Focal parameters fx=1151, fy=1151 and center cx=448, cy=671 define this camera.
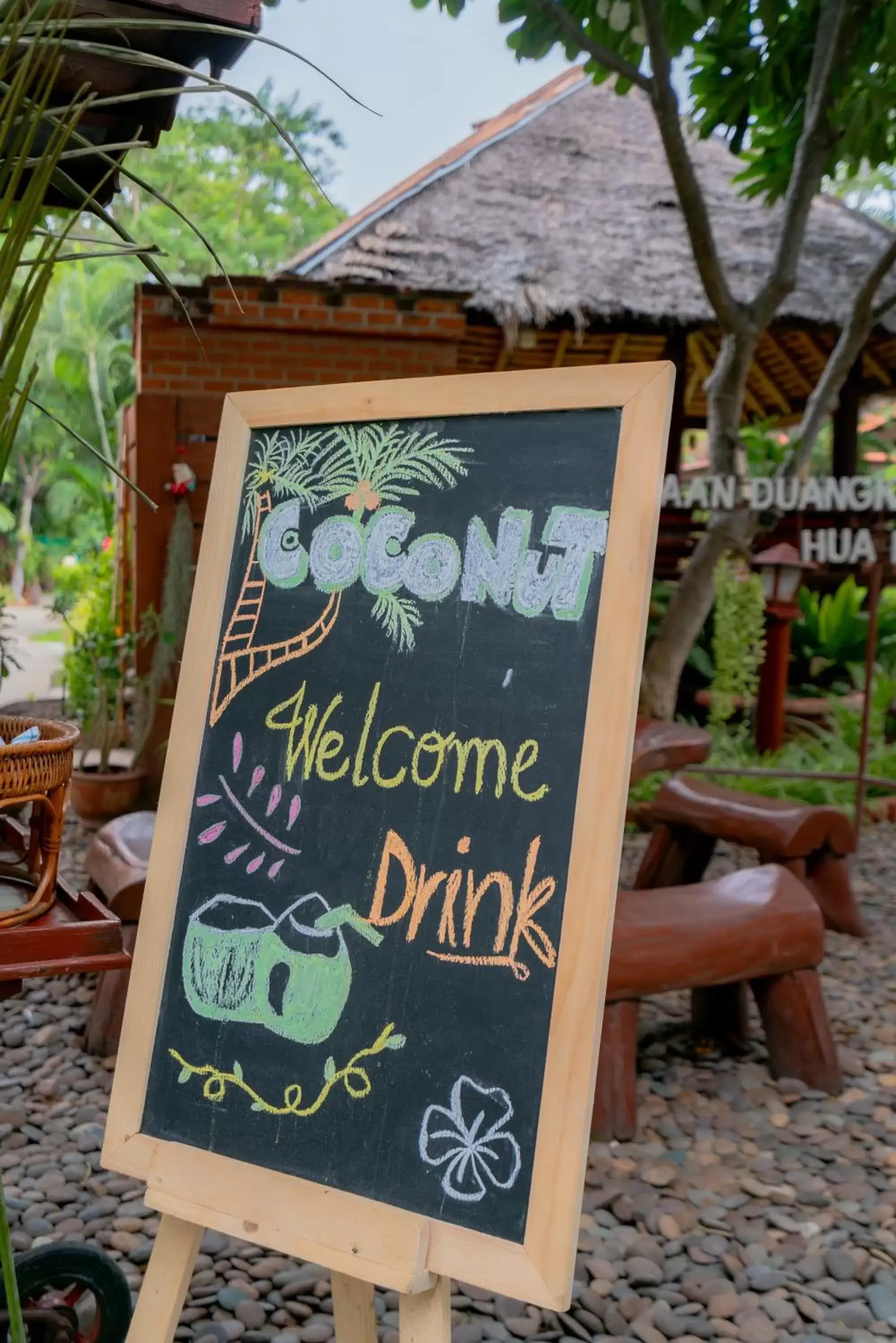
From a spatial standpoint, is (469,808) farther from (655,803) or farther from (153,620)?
(153,620)

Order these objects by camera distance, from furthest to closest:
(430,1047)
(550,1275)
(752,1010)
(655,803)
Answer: (655,803) < (752,1010) < (430,1047) < (550,1275)

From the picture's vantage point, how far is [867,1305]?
2.07 meters

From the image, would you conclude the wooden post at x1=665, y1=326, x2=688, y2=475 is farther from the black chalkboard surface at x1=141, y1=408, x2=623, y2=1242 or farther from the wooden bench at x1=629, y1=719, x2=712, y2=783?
the black chalkboard surface at x1=141, y1=408, x2=623, y2=1242

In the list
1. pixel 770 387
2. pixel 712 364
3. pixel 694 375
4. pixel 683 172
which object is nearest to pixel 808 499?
pixel 683 172

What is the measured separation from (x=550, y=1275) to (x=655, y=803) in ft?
10.5

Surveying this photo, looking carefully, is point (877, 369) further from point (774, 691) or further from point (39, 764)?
point (39, 764)

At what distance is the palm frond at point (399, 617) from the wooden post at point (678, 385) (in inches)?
250

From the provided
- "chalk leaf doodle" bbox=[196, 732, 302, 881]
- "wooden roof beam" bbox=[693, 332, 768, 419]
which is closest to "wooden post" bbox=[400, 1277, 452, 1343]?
"chalk leaf doodle" bbox=[196, 732, 302, 881]

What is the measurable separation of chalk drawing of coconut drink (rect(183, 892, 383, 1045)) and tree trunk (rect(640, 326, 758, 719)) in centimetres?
426

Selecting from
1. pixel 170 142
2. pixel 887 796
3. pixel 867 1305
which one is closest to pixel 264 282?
pixel 887 796

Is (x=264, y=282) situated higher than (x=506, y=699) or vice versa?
(x=264, y=282)

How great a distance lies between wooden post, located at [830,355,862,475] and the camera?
925 centimetres

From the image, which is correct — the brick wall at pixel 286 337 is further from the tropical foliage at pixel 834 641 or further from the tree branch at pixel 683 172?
the tropical foliage at pixel 834 641

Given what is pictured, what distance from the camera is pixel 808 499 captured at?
218 inches
